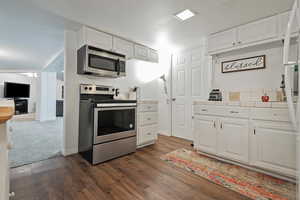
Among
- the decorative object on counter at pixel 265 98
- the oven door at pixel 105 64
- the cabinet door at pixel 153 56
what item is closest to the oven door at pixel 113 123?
the oven door at pixel 105 64

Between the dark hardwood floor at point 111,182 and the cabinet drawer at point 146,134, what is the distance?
1.93 feet

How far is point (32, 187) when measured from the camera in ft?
4.87

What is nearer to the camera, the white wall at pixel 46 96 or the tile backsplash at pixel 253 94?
the tile backsplash at pixel 253 94

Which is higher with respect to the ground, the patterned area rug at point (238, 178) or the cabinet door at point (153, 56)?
the cabinet door at point (153, 56)

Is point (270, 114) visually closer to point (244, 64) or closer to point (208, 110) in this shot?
point (208, 110)

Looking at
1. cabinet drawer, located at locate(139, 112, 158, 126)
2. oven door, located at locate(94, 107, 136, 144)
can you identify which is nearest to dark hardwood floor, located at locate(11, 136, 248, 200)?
oven door, located at locate(94, 107, 136, 144)

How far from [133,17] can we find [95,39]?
2.51 ft

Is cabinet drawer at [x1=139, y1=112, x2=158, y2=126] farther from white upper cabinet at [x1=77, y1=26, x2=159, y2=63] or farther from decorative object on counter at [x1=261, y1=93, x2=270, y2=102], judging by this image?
decorative object on counter at [x1=261, y1=93, x2=270, y2=102]

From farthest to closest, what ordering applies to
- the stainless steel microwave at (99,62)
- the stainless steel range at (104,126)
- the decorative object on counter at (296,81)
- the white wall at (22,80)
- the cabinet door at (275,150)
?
the white wall at (22,80), the stainless steel microwave at (99,62), the stainless steel range at (104,126), the decorative object on counter at (296,81), the cabinet door at (275,150)

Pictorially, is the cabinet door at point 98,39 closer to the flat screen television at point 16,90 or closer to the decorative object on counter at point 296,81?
the decorative object on counter at point 296,81

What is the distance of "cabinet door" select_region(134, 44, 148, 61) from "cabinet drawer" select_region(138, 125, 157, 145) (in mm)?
1584

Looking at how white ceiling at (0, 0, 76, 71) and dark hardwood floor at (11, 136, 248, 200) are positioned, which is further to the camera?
white ceiling at (0, 0, 76, 71)

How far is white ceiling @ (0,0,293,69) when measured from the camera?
1.82 m

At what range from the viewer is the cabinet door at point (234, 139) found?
1890 mm
